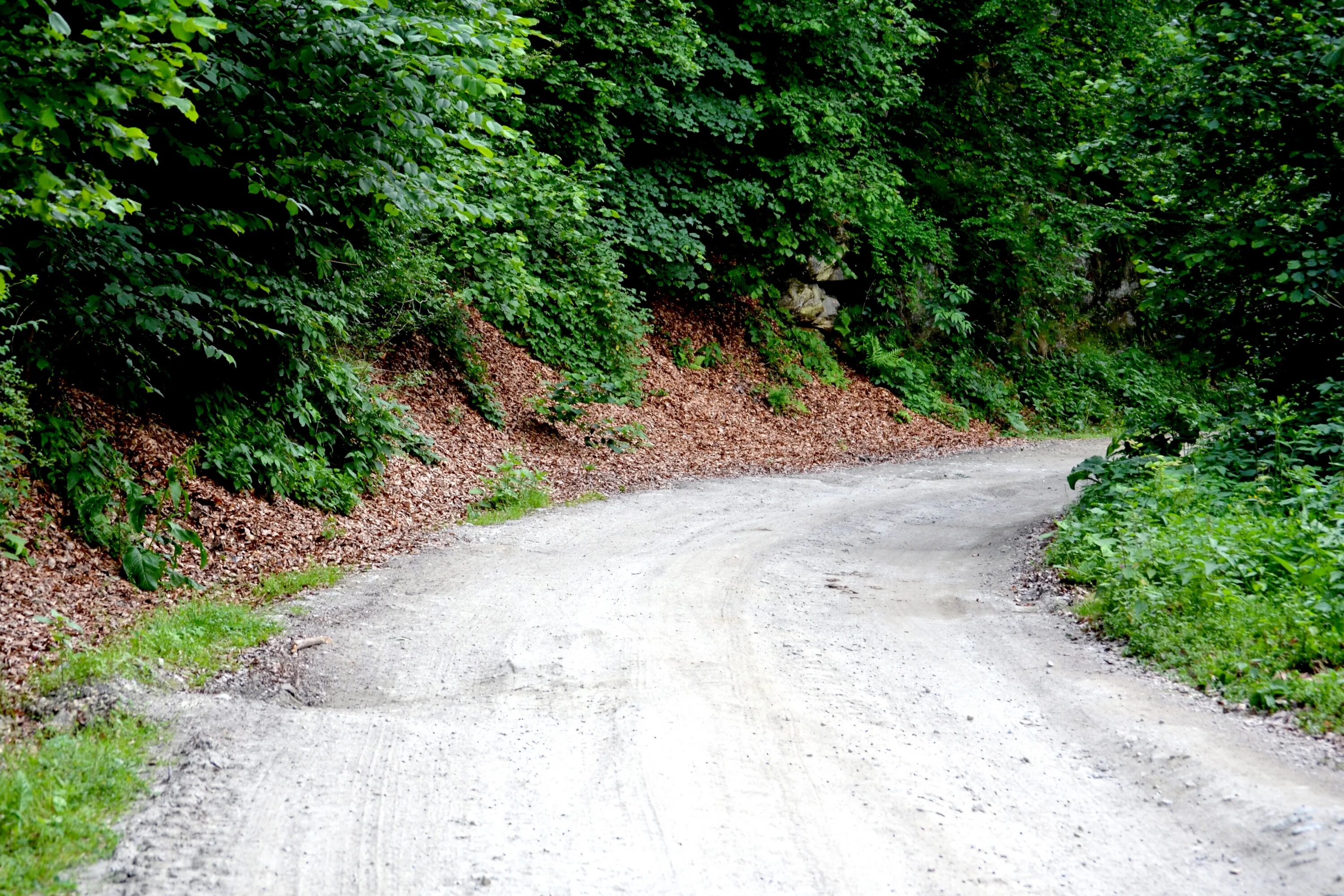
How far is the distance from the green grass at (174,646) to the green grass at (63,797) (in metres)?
0.60

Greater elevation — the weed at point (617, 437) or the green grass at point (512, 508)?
the weed at point (617, 437)

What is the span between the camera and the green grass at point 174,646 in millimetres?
5176

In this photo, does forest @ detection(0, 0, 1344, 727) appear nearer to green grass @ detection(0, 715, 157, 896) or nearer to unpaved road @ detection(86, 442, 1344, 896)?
unpaved road @ detection(86, 442, 1344, 896)

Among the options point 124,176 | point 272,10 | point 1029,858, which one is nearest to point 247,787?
point 1029,858

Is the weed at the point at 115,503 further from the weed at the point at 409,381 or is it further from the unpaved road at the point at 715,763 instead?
the weed at the point at 409,381

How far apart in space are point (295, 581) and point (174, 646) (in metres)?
1.92

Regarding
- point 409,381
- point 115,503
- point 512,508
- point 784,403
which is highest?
point 409,381

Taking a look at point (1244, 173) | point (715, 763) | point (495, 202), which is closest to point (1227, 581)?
point (715, 763)

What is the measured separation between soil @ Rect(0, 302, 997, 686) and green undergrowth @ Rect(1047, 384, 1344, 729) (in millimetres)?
6575

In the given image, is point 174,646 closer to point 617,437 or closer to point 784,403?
point 617,437

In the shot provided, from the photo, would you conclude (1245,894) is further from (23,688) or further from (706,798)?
(23,688)

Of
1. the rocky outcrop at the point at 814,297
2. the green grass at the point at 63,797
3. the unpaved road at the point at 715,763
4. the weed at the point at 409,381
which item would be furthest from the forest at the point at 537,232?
the rocky outcrop at the point at 814,297

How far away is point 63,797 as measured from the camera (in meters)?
3.93

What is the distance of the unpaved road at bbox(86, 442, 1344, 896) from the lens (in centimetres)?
373
